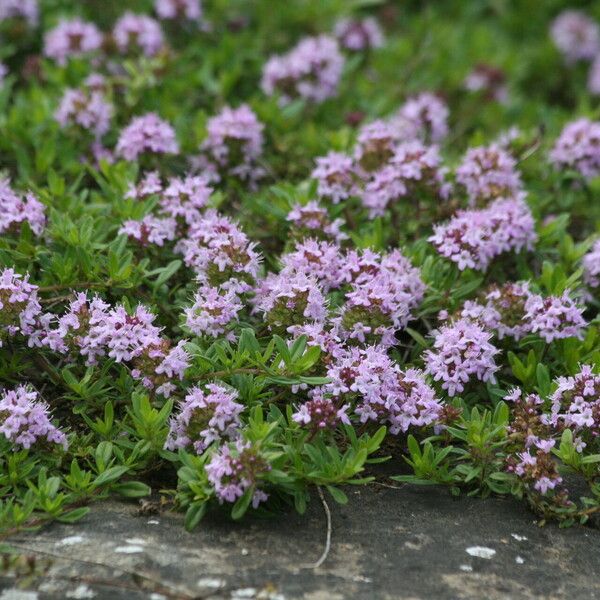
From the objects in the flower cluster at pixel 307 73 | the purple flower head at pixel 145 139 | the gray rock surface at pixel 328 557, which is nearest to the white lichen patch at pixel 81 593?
the gray rock surface at pixel 328 557

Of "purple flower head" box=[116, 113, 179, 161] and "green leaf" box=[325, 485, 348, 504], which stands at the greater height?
"purple flower head" box=[116, 113, 179, 161]

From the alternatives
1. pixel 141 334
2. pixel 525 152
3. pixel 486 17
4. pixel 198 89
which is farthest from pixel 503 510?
pixel 486 17

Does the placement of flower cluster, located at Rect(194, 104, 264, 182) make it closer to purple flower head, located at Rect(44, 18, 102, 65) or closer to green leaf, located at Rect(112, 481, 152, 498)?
purple flower head, located at Rect(44, 18, 102, 65)

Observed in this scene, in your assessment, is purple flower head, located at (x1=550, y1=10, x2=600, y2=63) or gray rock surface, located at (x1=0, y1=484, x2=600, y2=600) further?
purple flower head, located at (x1=550, y1=10, x2=600, y2=63)

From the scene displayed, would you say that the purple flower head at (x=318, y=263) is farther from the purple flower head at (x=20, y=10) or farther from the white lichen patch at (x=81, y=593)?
the purple flower head at (x=20, y=10)

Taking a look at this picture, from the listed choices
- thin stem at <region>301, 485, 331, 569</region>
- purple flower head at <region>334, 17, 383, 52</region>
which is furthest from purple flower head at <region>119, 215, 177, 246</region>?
purple flower head at <region>334, 17, 383, 52</region>

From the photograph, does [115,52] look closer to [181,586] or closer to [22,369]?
[22,369]

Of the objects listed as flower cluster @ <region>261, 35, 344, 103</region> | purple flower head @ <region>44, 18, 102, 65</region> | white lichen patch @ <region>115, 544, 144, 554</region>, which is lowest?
white lichen patch @ <region>115, 544, 144, 554</region>
